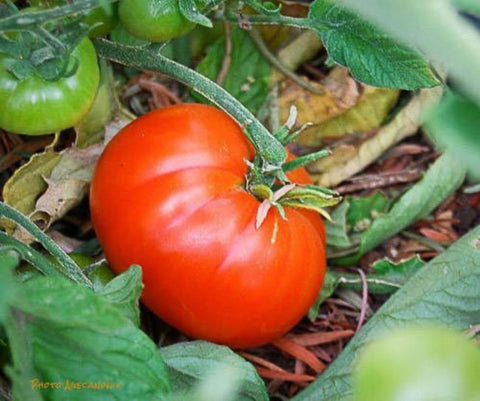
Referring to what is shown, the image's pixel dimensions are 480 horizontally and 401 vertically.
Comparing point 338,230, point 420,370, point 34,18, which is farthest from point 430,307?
point 420,370

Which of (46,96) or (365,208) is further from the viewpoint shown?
(365,208)

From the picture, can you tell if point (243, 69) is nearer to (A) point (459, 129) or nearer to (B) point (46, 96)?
(B) point (46, 96)

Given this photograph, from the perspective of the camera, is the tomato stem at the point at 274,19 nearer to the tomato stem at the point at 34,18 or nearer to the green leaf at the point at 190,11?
the green leaf at the point at 190,11

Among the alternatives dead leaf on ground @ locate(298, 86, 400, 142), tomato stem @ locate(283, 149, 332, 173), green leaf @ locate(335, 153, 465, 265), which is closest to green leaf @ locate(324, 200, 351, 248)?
green leaf @ locate(335, 153, 465, 265)

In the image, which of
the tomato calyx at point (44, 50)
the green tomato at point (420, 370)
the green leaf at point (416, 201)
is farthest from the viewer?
→ the green leaf at point (416, 201)

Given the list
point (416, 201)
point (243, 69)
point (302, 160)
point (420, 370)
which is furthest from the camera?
point (243, 69)

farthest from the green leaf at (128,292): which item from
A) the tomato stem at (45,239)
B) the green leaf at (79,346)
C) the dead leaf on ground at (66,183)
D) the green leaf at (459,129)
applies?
the green leaf at (459,129)
